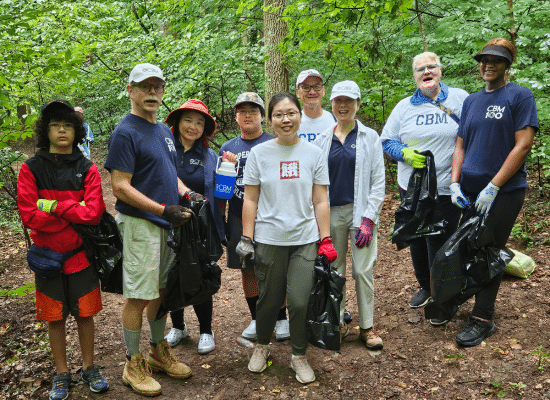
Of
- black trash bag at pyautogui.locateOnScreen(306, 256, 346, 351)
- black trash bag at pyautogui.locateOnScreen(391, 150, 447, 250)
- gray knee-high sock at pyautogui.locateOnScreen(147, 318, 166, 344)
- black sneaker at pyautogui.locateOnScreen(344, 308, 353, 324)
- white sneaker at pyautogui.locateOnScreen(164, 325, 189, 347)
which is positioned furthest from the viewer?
black sneaker at pyautogui.locateOnScreen(344, 308, 353, 324)

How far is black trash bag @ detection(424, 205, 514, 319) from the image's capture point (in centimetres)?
323

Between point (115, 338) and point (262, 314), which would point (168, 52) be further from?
point (262, 314)

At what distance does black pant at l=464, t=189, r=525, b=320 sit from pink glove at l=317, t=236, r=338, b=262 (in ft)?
4.22

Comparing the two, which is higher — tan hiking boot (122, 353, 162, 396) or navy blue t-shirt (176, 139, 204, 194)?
navy blue t-shirt (176, 139, 204, 194)

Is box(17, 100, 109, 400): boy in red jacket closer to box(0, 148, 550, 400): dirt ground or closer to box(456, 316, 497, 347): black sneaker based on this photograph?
box(0, 148, 550, 400): dirt ground

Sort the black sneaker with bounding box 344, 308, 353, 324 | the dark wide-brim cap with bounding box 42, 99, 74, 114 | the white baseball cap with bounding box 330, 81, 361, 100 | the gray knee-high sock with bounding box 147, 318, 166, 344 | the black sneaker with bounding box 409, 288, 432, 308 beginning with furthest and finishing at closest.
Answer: the black sneaker with bounding box 409, 288, 432, 308
the black sneaker with bounding box 344, 308, 353, 324
the white baseball cap with bounding box 330, 81, 361, 100
the gray knee-high sock with bounding box 147, 318, 166, 344
the dark wide-brim cap with bounding box 42, 99, 74, 114

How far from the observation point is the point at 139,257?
9.48ft

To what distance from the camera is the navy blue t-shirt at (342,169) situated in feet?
11.2

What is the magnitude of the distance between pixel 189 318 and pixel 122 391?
5.03 ft

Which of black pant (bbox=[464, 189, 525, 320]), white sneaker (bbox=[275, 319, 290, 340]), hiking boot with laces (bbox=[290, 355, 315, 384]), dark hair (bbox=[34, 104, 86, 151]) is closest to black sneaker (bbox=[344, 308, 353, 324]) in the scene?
white sneaker (bbox=[275, 319, 290, 340])

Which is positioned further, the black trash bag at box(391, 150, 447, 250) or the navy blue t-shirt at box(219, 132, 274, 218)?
the navy blue t-shirt at box(219, 132, 274, 218)

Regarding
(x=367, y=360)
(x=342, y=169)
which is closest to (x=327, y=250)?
(x=342, y=169)

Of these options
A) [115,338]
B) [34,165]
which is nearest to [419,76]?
[34,165]

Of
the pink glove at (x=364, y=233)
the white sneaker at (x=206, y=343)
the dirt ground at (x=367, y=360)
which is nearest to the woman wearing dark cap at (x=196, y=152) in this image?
the white sneaker at (x=206, y=343)
